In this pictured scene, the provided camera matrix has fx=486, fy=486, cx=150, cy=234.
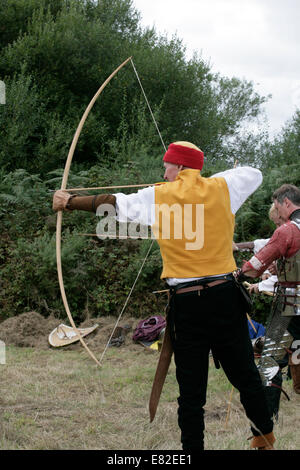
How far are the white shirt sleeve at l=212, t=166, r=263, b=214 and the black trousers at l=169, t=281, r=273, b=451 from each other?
0.40 metres

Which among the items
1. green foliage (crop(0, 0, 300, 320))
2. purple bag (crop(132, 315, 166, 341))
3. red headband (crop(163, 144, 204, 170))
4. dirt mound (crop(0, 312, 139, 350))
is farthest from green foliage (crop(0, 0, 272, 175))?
red headband (crop(163, 144, 204, 170))

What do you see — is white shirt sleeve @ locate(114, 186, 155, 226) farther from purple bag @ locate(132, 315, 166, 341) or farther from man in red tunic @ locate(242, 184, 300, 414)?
purple bag @ locate(132, 315, 166, 341)

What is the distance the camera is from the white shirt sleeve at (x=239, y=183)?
227 centimetres

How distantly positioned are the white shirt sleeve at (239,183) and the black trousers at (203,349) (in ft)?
1.31

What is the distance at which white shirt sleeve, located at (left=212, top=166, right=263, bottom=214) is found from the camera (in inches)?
89.4

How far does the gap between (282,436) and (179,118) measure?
761cm

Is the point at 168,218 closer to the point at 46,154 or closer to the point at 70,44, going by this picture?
the point at 46,154

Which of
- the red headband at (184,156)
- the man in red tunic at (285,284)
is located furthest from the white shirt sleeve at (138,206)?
the man in red tunic at (285,284)

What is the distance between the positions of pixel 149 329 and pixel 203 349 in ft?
9.88

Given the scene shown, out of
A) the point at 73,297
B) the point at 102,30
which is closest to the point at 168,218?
the point at 73,297

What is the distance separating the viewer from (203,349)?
215 centimetres

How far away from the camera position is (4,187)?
7457 mm

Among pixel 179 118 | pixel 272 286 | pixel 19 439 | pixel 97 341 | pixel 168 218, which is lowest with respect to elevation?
pixel 97 341

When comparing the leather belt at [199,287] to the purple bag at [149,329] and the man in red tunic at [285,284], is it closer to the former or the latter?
the man in red tunic at [285,284]
